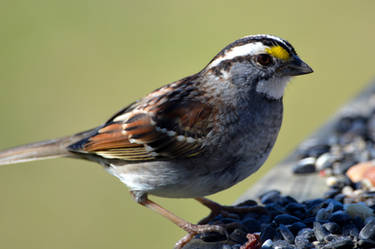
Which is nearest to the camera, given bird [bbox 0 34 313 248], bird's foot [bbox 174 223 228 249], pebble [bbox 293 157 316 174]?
bird's foot [bbox 174 223 228 249]

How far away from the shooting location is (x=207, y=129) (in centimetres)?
267

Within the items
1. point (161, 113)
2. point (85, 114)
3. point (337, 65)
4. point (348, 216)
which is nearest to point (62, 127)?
point (85, 114)

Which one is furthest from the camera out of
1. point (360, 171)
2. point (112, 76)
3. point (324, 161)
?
point (112, 76)

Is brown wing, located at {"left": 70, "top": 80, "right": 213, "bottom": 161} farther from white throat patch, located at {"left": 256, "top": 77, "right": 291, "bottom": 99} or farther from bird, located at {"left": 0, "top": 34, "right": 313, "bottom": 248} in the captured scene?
white throat patch, located at {"left": 256, "top": 77, "right": 291, "bottom": 99}

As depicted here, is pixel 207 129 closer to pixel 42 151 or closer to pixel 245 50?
pixel 245 50

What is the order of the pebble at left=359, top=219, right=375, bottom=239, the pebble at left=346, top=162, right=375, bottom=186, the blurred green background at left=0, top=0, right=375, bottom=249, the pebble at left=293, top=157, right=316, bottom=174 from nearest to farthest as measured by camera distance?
the pebble at left=359, top=219, right=375, bottom=239 < the pebble at left=346, top=162, right=375, bottom=186 < the pebble at left=293, top=157, right=316, bottom=174 < the blurred green background at left=0, top=0, right=375, bottom=249

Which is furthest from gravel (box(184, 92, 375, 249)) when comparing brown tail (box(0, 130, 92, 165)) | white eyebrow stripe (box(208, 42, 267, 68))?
brown tail (box(0, 130, 92, 165))

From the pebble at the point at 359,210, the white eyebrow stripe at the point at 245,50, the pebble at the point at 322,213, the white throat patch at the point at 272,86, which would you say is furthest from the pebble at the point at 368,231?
the white eyebrow stripe at the point at 245,50

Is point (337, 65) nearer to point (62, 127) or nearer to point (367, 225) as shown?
point (62, 127)

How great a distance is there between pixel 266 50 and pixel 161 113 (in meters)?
0.57

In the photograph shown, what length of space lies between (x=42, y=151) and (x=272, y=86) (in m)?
1.30

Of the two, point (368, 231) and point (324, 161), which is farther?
point (324, 161)

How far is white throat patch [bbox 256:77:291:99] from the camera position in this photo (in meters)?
2.78


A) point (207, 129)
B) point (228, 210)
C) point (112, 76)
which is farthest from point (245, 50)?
point (112, 76)
